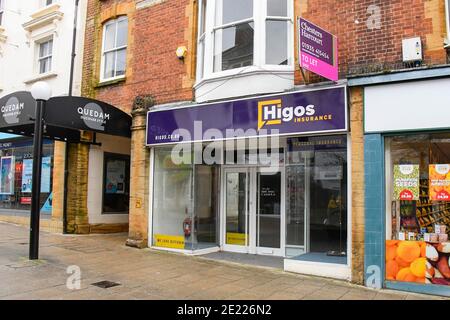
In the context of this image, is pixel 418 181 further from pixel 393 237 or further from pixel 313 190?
pixel 313 190

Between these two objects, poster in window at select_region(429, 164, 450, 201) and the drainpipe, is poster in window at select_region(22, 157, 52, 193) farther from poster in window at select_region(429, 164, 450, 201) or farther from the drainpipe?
poster in window at select_region(429, 164, 450, 201)

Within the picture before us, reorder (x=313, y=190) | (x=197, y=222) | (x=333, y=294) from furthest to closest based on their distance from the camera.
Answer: (x=197, y=222), (x=313, y=190), (x=333, y=294)

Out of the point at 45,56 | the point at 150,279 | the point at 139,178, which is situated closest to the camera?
the point at 150,279

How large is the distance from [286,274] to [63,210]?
755 centimetres

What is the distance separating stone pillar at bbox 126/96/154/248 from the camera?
1036cm

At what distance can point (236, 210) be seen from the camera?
10289mm

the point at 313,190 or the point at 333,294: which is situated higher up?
the point at 313,190

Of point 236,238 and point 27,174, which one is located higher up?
point 27,174

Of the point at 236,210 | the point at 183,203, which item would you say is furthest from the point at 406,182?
the point at 183,203

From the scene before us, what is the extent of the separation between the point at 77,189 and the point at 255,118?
21.4 ft

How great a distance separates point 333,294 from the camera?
20.9 feet

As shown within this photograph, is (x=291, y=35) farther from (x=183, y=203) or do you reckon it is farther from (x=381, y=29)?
(x=183, y=203)
